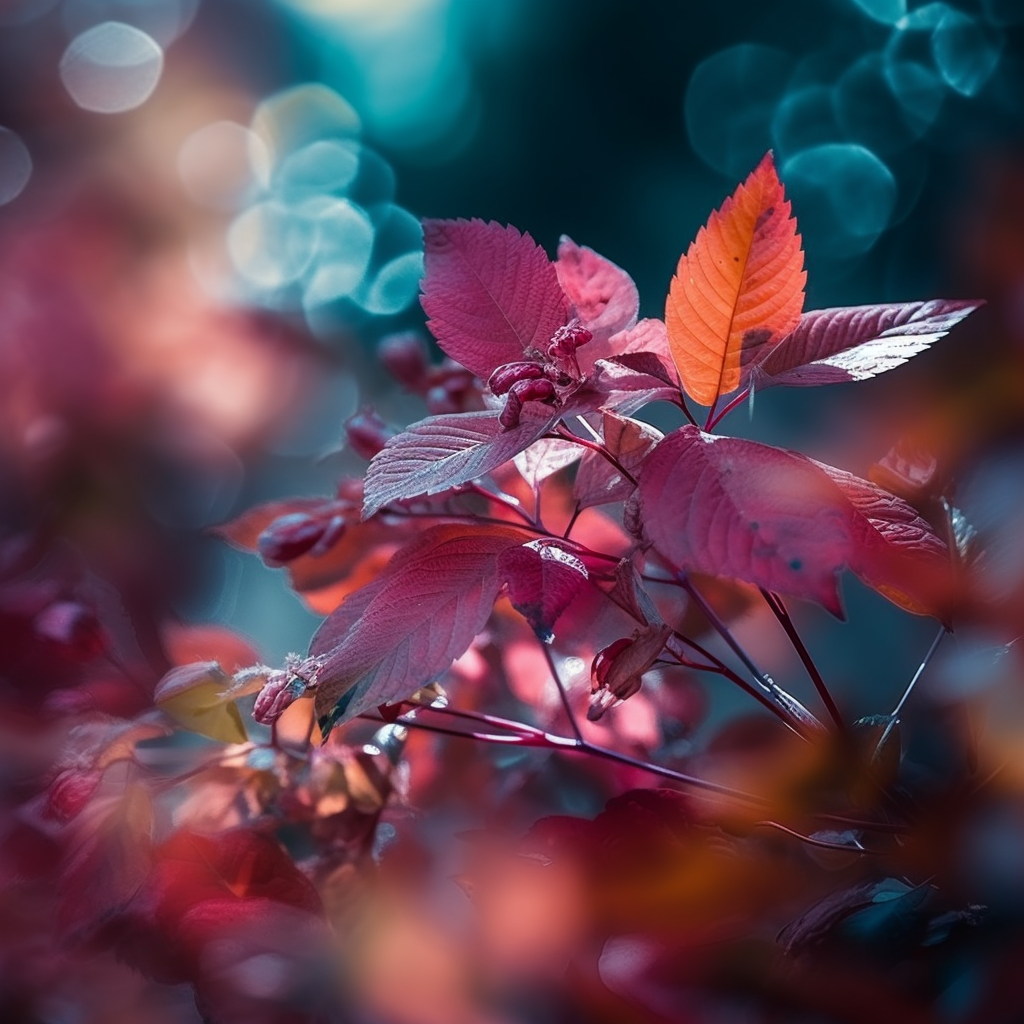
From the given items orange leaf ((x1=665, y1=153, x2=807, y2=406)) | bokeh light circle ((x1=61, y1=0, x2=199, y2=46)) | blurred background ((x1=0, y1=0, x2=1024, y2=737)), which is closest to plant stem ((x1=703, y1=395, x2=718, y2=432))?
orange leaf ((x1=665, y1=153, x2=807, y2=406))

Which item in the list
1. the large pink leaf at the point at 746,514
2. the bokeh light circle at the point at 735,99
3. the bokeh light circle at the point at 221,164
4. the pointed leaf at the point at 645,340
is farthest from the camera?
the bokeh light circle at the point at 735,99

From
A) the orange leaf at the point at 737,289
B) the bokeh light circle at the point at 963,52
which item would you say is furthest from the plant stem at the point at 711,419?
the bokeh light circle at the point at 963,52

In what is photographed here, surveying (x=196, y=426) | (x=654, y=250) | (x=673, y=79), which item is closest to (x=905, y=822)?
(x=196, y=426)

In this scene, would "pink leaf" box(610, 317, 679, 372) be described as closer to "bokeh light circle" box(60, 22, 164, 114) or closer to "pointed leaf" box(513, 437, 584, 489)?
"pointed leaf" box(513, 437, 584, 489)

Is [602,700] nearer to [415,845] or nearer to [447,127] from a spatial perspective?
[415,845]

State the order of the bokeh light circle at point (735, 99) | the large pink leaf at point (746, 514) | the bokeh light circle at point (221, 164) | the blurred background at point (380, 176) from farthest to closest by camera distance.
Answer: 1. the bokeh light circle at point (735, 99)
2. the bokeh light circle at point (221, 164)
3. the blurred background at point (380, 176)
4. the large pink leaf at point (746, 514)

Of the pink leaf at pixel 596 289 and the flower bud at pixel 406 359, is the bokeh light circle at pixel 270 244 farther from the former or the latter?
the pink leaf at pixel 596 289

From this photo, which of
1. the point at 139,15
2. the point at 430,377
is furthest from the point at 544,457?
the point at 139,15
